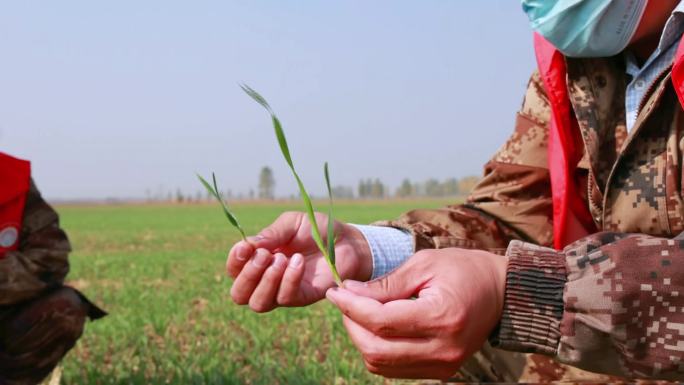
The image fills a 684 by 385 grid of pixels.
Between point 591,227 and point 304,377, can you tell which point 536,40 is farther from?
point 304,377

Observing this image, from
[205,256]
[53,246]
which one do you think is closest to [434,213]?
[53,246]

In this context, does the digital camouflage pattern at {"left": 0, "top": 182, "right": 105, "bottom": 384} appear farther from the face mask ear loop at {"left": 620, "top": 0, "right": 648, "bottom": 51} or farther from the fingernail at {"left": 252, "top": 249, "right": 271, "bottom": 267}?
the face mask ear loop at {"left": 620, "top": 0, "right": 648, "bottom": 51}

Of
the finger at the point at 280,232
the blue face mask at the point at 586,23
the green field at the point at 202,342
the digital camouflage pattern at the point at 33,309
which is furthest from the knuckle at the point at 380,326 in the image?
the digital camouflage pattern at the point at 33,309

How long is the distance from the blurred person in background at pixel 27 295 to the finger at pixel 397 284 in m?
2.17

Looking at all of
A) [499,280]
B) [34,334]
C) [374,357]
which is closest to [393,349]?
[374,357]

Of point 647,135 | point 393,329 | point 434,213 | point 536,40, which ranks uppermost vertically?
point 536,40

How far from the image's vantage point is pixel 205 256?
40.3 ft

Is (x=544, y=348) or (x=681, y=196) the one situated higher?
(x=681, y=196)

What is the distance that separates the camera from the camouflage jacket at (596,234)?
4.51 ft

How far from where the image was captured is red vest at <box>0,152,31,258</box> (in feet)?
10.2

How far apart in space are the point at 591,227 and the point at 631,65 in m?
0.48

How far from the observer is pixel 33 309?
3.09 m

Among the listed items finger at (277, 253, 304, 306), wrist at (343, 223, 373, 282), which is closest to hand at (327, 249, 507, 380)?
finger at (277, 253, 304, 306)

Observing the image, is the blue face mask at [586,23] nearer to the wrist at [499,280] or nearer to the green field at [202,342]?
the wrist at [499,280]
